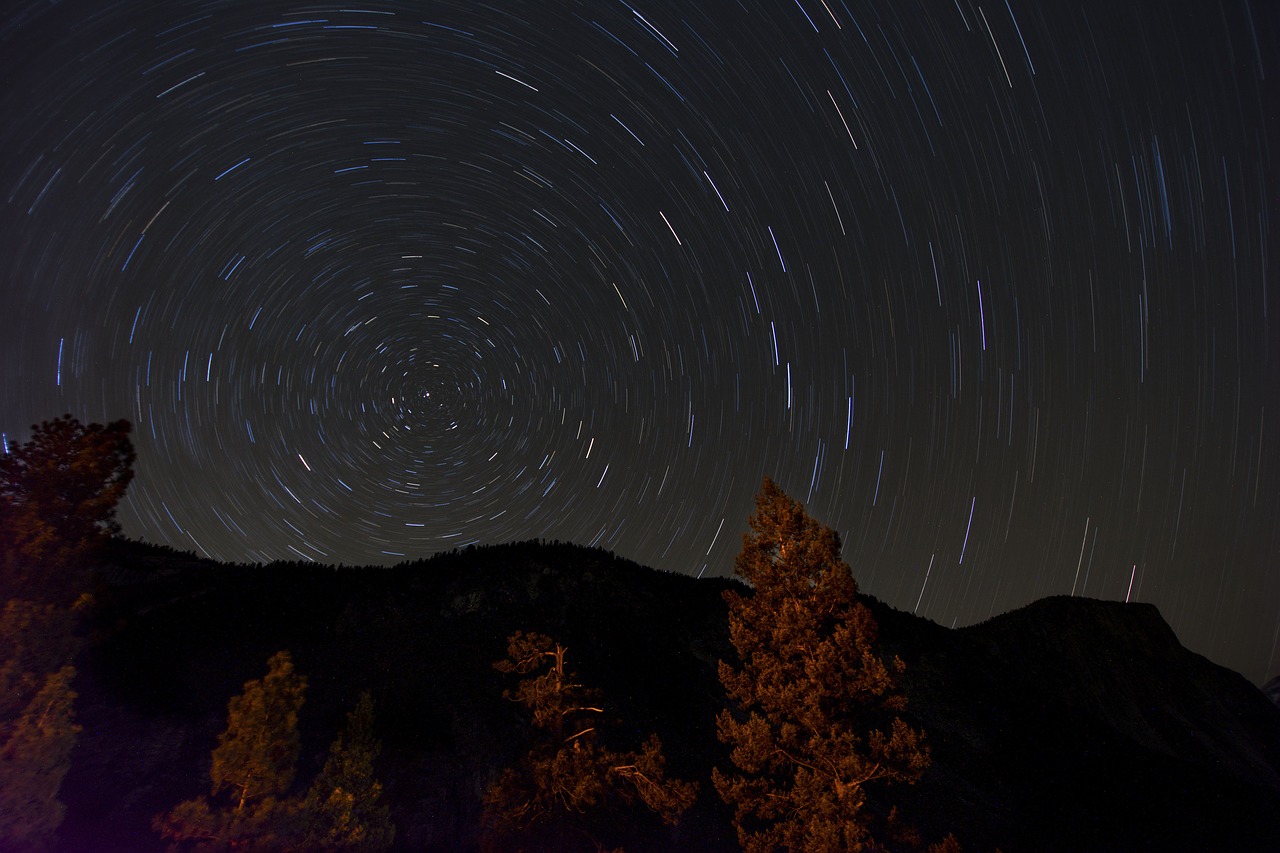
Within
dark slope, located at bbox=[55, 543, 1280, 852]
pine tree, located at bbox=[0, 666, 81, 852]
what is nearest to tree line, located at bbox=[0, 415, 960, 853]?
pine tree, located at bbox=[0, 666, 81, 852]

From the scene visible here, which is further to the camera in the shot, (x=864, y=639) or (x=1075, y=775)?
(x=1075, y=775)

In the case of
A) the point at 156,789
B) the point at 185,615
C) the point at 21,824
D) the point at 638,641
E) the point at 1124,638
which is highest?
the point at 1124,638

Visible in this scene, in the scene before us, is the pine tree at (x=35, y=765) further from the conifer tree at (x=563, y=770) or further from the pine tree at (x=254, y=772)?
the conifer tree at (x=563, y=770)

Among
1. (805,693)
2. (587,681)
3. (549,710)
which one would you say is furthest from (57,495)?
(587,681)

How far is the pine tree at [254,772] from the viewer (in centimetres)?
1803

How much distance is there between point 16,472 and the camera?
17.0 metres

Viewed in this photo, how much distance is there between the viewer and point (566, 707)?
57.9ft

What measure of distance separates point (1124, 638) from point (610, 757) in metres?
97.3

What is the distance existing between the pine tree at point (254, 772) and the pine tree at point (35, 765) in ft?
10.5

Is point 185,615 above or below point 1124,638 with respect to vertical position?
below

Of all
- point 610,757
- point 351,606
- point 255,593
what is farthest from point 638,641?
point 610,757

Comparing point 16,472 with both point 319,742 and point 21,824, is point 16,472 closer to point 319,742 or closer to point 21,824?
point 21,824

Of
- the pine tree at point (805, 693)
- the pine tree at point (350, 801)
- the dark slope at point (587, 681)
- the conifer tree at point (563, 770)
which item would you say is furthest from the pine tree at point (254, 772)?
the pine tree at point (805, 693)

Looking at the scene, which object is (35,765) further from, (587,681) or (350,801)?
(587,681)
